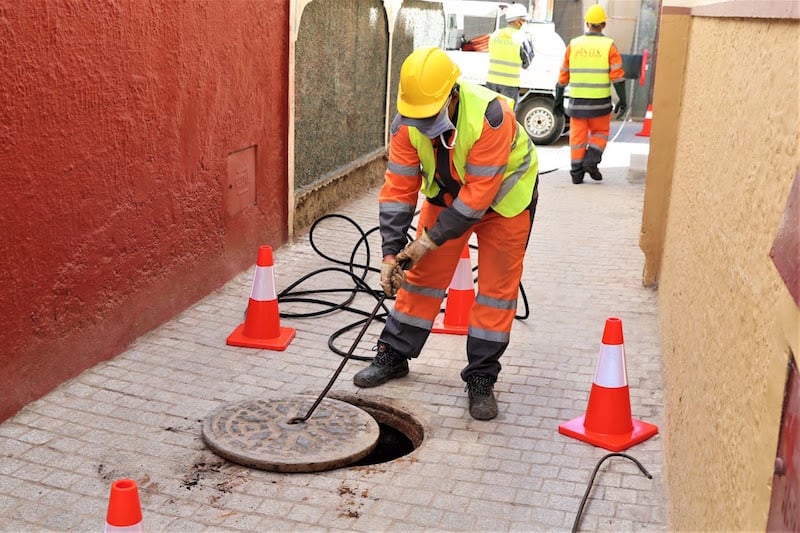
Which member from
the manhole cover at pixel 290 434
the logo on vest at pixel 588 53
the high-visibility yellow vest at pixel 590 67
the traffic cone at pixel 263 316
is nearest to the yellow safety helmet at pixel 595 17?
the high-visibility yellow vest at pixel 590 67

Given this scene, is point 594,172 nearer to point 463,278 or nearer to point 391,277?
point 463,278

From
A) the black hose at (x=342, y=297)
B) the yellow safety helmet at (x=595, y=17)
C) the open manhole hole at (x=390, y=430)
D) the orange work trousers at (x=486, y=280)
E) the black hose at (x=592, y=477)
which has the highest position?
the yellow safety helmet at (x=595, y=17)

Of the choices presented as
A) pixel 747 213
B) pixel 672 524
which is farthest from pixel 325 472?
pixel 747 213

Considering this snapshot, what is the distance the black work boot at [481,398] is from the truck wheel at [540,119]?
30.1ft

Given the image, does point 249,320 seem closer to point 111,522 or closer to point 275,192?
point 275,192

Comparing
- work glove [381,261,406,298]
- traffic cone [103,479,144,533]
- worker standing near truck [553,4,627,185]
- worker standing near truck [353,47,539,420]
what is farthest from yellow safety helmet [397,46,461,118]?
worker standing near truck [553,4,627,185]

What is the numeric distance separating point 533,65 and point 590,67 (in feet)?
9.20

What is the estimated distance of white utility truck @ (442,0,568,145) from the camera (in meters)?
13.3

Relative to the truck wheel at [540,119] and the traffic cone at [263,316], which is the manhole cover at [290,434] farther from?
the truck wheel at [540,119]

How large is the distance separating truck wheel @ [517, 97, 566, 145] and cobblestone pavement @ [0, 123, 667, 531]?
Result: 7108mm

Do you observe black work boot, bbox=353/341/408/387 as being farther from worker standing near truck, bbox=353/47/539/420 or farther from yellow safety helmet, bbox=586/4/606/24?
yellow safety helmet, bbox=586/4/606/24

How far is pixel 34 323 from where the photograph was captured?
4.29 metres

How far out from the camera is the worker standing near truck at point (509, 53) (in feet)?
38.3

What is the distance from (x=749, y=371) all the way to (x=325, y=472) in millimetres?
2219
